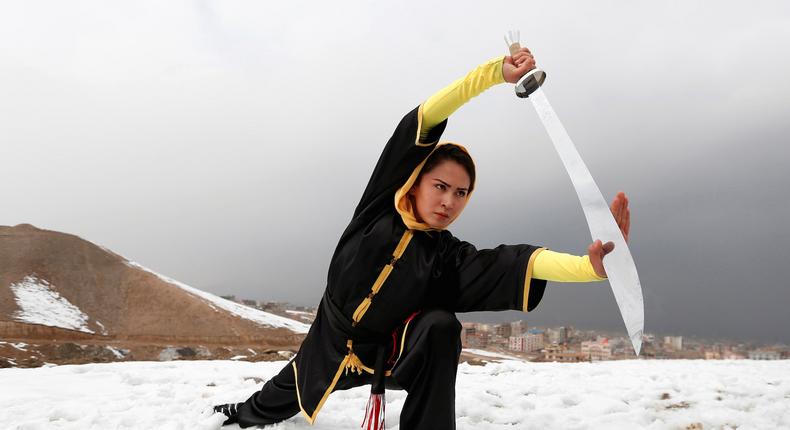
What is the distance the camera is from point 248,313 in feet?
45.7

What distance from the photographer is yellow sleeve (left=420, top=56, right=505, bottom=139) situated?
212 cm

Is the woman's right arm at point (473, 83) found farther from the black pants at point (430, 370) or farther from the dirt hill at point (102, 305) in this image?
the dirt hill at point (102, 305)

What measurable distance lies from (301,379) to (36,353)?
907cm

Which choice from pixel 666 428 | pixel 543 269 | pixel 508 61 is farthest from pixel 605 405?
pixel 508 61

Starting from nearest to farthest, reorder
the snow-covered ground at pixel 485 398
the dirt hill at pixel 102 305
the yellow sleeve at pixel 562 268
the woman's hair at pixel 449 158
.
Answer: the yellow sleeve at pixel 562 268 < the woman's hair at pixel 449 158 < the snow-covered ground at pixel 485 398 < the dirt hill at pixel 102 305

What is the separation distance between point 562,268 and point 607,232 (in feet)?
1.06

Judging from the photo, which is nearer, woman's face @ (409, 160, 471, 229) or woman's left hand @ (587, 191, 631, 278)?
woman's left hand @ (587, 191, 631, 278)

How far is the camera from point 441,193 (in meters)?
2.32

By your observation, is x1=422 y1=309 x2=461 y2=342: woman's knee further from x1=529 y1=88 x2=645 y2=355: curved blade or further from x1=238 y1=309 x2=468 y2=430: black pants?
x1=529 y1=88 x2=645 y2=355: curved blade

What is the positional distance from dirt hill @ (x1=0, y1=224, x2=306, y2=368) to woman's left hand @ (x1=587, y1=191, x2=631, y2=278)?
11.3 metres

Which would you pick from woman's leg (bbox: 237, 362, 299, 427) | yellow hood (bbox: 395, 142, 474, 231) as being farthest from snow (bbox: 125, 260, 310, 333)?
yellow hood (bbox: 395, 142, 474, 231)

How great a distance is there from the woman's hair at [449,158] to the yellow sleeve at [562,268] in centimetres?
51

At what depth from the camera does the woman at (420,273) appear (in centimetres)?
210

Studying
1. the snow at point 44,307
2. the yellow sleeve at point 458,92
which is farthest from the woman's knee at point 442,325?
the snow at point 44,307
